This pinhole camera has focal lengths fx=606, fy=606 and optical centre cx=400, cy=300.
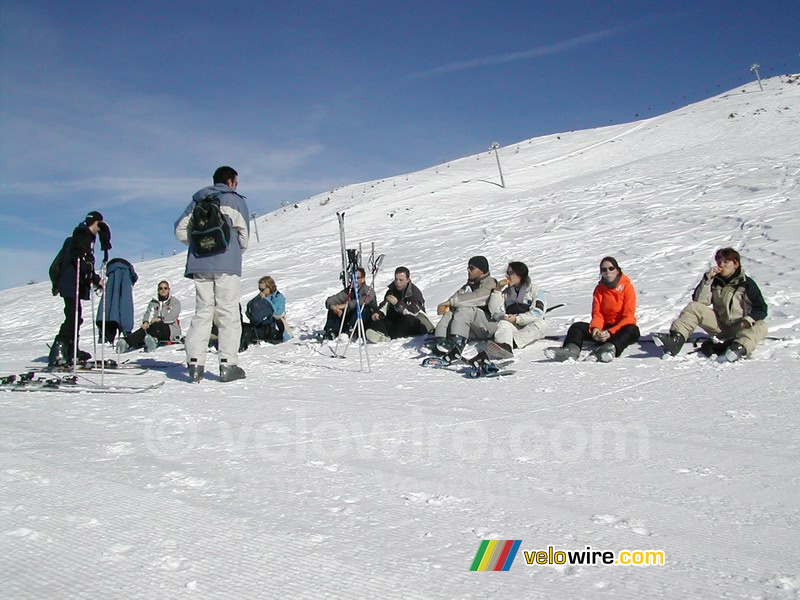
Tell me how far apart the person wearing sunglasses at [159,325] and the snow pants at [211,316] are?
374 centimetres

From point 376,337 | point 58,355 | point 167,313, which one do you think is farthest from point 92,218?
point 376,337

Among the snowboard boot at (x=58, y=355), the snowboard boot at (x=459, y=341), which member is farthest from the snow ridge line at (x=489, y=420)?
the snowboard boot at (x=58, y=355)

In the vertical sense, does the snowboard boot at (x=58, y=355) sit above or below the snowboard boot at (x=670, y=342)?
above

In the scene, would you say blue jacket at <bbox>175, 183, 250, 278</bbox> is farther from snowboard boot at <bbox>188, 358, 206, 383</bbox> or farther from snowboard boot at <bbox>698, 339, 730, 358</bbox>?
snowboard boot at <bbox>698, 339, 730, 358</bbox>

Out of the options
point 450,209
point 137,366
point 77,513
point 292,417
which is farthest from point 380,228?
point 77,513

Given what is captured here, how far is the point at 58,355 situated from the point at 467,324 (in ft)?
15.8

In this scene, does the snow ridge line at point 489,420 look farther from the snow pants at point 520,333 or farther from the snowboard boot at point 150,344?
the snowboard boot at point 150,344

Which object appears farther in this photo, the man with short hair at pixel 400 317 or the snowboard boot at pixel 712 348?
the man with short hair at pixel 400 317

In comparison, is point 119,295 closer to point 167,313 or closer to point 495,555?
point 167,313

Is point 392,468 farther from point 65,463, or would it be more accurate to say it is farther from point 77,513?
point 65,463

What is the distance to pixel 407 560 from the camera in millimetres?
1973

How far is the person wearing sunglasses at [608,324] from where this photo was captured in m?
6.33

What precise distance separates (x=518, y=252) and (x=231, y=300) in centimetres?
928

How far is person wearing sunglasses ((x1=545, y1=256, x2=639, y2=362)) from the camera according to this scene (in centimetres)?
633
